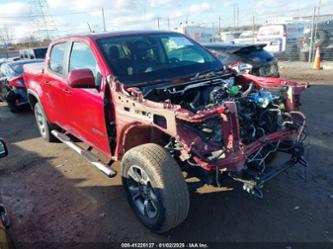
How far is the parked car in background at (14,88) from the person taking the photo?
8.97 metres

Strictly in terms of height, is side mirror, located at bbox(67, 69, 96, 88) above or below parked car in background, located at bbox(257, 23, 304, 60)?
above

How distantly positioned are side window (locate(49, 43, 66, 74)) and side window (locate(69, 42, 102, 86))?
1.21 ft

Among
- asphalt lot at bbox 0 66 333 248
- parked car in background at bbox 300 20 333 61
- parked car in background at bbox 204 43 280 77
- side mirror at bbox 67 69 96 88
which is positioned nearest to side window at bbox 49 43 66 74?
side mirror at bbox 67 69 96 88

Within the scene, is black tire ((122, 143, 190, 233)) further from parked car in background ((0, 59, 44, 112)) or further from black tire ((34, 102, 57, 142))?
parked car in background ((0, 59, 44, 112))

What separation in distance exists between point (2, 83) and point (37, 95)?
481cm

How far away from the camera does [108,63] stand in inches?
146

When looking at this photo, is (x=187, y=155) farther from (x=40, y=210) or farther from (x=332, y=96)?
(x=332, y=96)

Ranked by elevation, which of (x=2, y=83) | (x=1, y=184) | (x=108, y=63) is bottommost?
(x=1, y=184)

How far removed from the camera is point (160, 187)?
288 cm

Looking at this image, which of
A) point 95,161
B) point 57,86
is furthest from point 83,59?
point 95,161

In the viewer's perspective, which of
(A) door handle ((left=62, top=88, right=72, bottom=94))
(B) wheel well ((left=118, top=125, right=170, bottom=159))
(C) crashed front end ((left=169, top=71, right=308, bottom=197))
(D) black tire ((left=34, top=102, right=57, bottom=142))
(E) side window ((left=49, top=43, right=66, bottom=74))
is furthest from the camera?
(D) black tire ((left=34, top=102, right=57, bottom=142))

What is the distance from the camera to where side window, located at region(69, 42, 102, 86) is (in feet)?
12.5

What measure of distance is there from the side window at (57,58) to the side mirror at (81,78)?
4.04 ft

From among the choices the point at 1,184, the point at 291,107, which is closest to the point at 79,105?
the point at 1,184
